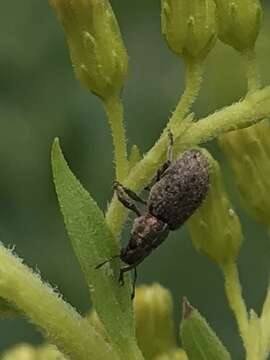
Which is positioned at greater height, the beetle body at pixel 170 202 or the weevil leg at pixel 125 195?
the weevil leg at pixel 125 195

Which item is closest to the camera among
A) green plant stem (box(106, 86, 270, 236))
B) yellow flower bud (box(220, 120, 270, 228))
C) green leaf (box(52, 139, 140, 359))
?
green leaf (box(52, 139, 140, 359))

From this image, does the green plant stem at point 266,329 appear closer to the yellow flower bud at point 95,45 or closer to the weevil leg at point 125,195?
the weevil leg at point 125,195

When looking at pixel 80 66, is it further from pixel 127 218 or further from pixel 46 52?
pixel 46 52

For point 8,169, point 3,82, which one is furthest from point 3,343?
point 3,82

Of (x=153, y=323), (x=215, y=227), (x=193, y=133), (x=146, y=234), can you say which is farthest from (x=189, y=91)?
(x=153, y=323)

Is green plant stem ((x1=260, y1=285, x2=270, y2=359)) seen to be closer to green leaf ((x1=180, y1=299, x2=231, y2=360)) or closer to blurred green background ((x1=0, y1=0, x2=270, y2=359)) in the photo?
green leaf ((x1=180, y1=299, x2=231, y2=360))

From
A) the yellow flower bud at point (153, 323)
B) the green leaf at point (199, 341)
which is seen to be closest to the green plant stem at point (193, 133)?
the green leaf at point (199, 341)

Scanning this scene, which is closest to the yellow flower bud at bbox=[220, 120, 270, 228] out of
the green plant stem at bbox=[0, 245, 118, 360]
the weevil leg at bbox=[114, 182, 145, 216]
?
the weevil leg at bbox=[114, 182, 145, 216]
